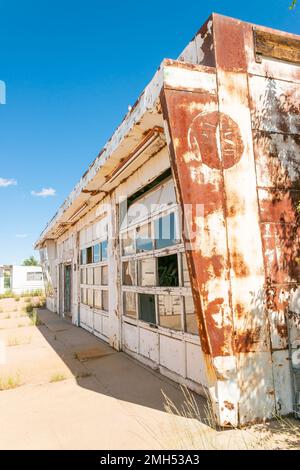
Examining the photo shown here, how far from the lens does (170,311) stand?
4246mm

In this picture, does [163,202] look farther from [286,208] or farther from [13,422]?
[13,422]

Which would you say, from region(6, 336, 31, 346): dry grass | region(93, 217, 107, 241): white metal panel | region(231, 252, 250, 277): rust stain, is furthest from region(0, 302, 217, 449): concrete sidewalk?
region(93, 217, 107, 241): white metal panel

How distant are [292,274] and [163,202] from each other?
6.60 feet

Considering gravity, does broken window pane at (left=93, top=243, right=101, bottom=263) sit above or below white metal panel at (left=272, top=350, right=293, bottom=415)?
above

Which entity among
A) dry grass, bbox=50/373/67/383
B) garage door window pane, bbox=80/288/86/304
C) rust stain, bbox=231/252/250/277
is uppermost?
rust stain, bbox=231/252/250/277

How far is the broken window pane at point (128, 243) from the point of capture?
5.56m

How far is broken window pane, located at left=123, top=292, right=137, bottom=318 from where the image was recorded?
548 centimetres

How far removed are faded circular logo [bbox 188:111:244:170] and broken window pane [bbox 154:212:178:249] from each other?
4.26 ft

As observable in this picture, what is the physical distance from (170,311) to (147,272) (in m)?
0.91

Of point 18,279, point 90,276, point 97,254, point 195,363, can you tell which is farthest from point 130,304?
point 18,279

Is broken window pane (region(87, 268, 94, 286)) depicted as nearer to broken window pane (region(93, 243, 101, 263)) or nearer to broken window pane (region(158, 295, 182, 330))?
broken window pane (region(93, 243, 101, 263))

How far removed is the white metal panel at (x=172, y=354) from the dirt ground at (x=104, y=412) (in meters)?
0.19
